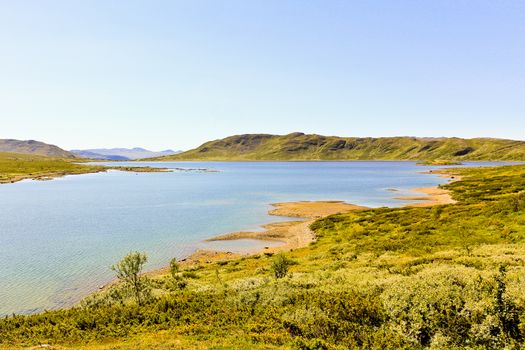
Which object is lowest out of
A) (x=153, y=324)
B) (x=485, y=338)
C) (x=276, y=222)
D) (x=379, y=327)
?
(x=276, y=222)

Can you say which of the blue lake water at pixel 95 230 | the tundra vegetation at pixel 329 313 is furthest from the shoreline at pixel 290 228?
the tundra vegetation at pixel 329 313

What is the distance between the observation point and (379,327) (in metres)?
17.8

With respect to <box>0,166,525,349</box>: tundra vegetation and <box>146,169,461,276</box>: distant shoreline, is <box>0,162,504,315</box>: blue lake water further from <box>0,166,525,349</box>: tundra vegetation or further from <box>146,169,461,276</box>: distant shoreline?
<box>0,166,525,349</box>: tundra vegetation

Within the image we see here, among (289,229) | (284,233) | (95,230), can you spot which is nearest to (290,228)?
(289,229)

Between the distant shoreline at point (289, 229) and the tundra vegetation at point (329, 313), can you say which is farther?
A: the distant shoreline at point (289, 229)

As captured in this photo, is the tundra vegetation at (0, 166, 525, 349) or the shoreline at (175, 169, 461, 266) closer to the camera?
the tundra vegetation at (0, 166, 525, 349)

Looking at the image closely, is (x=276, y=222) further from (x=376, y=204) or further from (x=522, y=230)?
(x=522, y=230)

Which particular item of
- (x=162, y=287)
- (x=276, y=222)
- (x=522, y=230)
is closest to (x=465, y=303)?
(x=162, y=287)

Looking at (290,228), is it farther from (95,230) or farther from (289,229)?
(95,230)

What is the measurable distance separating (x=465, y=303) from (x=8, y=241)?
73.8m

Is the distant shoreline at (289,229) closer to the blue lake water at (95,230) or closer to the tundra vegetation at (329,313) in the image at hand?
the blue lake water at (95,230)

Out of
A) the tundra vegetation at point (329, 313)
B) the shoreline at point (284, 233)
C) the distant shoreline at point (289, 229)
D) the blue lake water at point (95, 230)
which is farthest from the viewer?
the distant shoreline at point (289, 229)

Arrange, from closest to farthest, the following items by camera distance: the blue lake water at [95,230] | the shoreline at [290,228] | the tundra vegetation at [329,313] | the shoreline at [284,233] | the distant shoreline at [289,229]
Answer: the tundra vegetation at [329,313] < the blue lake water at [95,230] < the shoreline at [284,233] < the distant shoreline at [289,229] < the shoreline at [290,228]

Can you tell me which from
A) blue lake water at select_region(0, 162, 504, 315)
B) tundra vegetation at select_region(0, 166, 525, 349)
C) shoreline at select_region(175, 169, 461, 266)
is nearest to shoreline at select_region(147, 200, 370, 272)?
shoreline at select_region(175, 169, 461, 266)
